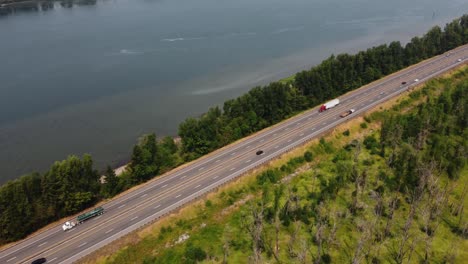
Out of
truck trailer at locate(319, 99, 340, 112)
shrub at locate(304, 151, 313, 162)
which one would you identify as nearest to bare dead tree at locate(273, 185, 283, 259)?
shrub at locate(304, 151, 313, 162)

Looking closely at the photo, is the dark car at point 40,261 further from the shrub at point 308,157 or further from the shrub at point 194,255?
the shrub at point 308,157

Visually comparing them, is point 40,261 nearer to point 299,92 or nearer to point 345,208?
point 345,208

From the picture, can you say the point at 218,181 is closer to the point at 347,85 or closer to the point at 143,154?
the point at 143,154

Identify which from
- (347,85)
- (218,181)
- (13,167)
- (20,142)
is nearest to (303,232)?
(218,181)

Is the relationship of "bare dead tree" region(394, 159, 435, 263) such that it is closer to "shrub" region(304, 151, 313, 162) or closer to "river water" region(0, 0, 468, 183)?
"shrub" region(304, 151, 313, 162)

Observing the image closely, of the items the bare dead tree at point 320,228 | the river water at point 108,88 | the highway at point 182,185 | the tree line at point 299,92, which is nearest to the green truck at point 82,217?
the highway at point 182,185

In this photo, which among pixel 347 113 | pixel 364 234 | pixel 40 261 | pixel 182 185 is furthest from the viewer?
pixel 347 113

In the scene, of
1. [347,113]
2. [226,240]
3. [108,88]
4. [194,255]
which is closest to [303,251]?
[226,240]
